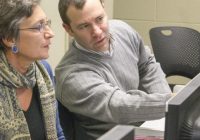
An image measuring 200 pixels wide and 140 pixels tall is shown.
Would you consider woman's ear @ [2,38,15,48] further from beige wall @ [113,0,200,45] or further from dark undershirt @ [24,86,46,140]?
beige wall @ [113,0,200,45]

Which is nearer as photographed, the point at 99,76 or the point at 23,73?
the point at 23,73

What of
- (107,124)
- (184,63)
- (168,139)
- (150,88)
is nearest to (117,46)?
(150,88)

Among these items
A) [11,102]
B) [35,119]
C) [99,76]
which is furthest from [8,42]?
[99,76]

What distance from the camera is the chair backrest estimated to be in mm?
A: 2826

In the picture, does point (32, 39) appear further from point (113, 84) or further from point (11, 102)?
point (113, 84)

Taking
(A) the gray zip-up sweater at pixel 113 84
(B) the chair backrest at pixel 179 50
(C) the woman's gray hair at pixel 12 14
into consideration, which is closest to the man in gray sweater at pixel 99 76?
(A) the gray zip-up sweater at pixel 113 84

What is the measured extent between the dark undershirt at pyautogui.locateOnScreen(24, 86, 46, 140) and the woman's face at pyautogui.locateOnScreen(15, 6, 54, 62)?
0.19m

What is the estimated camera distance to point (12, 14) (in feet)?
4.96

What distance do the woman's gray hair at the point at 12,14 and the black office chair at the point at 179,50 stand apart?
1.46 m

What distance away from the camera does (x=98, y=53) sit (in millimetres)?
1832

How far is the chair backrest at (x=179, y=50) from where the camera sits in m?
2.83

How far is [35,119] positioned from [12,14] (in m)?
0.45

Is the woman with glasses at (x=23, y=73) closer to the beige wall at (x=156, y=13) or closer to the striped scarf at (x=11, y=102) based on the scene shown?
the striped scarf at (x=11, y=102)

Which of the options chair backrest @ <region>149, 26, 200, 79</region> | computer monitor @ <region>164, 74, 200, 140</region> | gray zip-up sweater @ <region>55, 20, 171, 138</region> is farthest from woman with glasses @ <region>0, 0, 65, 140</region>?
chair backrest @ <region>149, 26, 200, 79</region>
